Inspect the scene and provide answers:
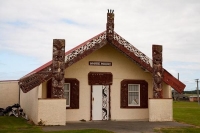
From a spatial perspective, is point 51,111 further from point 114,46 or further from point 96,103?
point 114,46

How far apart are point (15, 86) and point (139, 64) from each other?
43.1 feet

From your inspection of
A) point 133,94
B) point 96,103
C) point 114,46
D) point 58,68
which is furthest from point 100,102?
point 58,68

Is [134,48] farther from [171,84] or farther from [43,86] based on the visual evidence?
[43,86]

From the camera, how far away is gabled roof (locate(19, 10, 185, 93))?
15760 mm

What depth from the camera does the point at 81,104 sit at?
58.6 feet

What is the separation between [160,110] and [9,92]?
14.5 m

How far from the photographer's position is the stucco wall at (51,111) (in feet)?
50.0

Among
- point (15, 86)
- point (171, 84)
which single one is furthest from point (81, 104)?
point (15, 86)

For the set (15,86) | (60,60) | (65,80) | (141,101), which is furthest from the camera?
(15,86)

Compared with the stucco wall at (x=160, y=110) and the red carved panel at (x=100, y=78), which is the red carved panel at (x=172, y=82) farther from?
the red carved panel at (x=100, y=78)

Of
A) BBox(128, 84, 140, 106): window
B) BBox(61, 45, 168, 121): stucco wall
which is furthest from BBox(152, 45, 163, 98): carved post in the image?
BBox(128, 84, 140, 106): window

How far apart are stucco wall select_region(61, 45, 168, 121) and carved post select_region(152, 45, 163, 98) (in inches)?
53.1

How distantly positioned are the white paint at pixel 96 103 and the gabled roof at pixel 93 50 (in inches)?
99.6

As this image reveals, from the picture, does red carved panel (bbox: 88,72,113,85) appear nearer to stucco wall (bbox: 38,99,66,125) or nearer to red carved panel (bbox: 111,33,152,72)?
Answer: red carved panel (bbox: 111,33,152,72)
